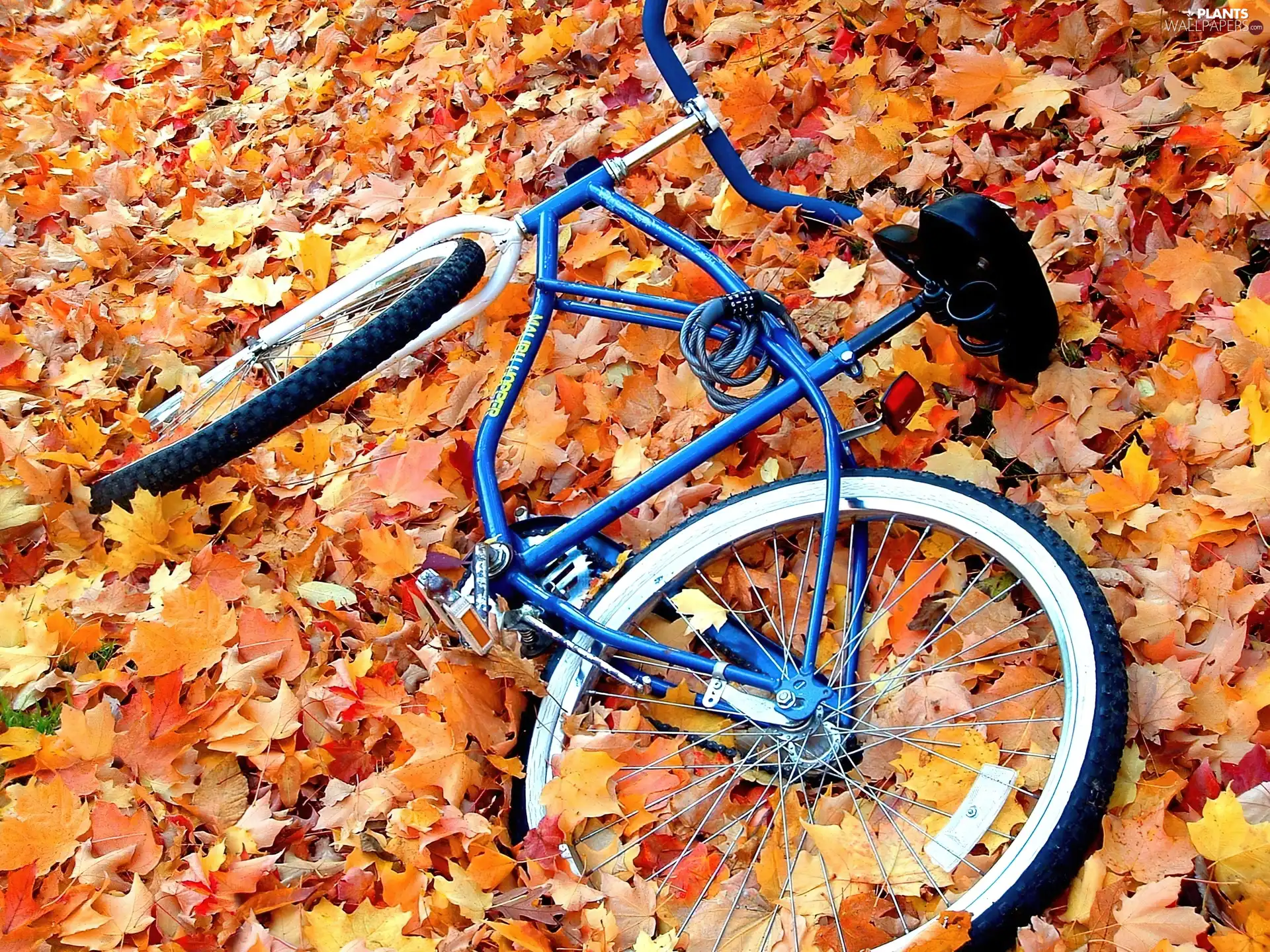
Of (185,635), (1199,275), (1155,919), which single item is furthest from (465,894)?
(1199,275)

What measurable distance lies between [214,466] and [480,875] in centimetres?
115

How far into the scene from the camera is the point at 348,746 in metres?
2.14

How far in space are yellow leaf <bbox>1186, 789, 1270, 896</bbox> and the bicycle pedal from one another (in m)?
1.35

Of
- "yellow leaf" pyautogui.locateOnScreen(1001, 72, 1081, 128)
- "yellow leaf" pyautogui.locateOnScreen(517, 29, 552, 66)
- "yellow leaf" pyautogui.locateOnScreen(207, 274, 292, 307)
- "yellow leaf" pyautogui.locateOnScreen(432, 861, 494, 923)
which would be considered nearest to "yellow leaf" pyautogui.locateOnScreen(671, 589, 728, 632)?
"yellow leaf" pyautogui.locateOnScreen(432, 861, 494, 923)

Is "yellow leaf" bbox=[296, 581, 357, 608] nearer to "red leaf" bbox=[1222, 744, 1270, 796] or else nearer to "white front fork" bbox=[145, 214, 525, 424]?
"white front fork" bbox=[145, 214, 525, 424]

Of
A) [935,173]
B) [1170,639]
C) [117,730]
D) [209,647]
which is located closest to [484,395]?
[209,647]

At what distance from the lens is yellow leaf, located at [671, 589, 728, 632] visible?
6.35 ft

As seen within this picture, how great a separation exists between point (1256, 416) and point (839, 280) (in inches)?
42.6

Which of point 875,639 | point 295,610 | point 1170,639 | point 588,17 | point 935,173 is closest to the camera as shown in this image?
point 1170,639

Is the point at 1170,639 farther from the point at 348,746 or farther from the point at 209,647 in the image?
the point at 209,647

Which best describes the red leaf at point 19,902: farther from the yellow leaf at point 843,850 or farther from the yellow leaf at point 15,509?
the yellow leaf at point 843,850

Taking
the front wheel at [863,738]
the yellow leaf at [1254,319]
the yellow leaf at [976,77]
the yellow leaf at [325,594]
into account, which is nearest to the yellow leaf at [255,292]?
the yellow leaf at [325,594]

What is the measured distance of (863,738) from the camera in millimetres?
1891

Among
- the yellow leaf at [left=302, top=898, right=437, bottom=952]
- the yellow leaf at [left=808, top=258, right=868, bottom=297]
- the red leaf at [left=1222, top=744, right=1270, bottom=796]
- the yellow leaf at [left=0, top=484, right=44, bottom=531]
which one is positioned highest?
the yellow leaf at [left=0, top=484, right=44, bottom=531]
